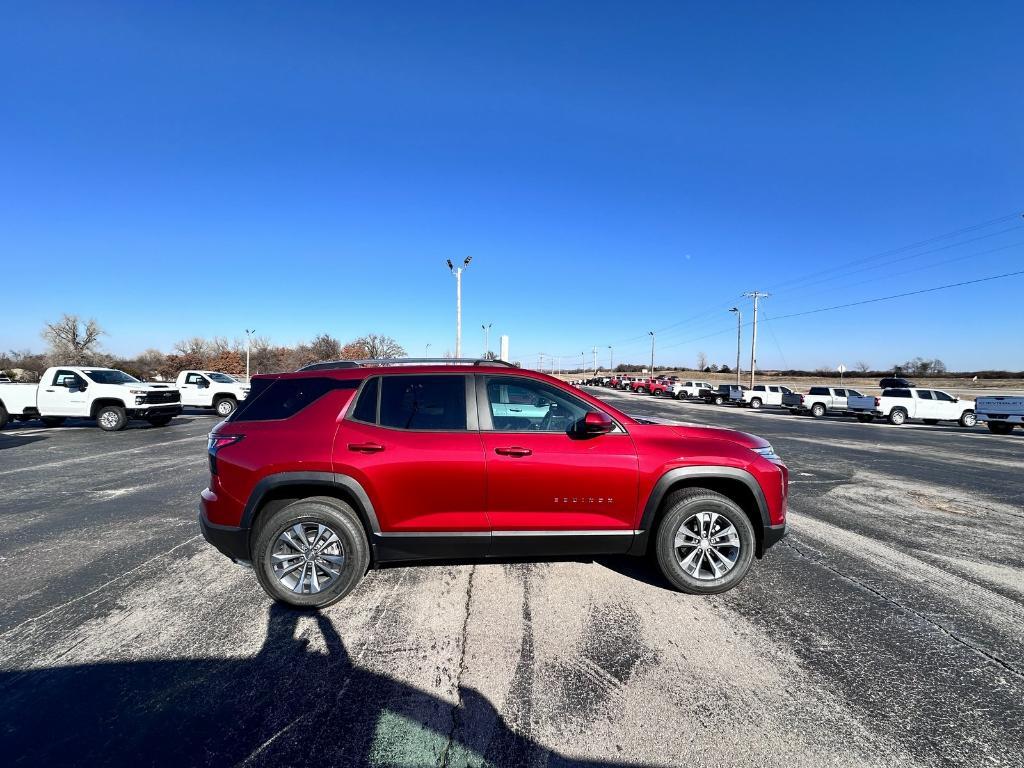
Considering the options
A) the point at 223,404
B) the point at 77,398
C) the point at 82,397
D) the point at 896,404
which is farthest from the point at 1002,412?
the point at 77,398

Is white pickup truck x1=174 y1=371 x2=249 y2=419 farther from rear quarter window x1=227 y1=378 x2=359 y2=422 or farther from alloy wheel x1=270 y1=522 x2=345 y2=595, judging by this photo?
alloy wheel x1=270 y1=522 x2=345 y2=595

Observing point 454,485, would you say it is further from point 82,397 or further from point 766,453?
point 82,397

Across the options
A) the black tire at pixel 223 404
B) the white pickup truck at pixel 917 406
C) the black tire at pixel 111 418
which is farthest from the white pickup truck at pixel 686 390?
the black tire at pixel 111 418

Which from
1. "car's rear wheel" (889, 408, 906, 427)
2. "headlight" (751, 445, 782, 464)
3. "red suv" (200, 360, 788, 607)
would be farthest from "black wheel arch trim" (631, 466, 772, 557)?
"car's rear wheel" (889, 408, 906, 427)

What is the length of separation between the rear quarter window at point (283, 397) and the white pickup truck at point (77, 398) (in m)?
13.1

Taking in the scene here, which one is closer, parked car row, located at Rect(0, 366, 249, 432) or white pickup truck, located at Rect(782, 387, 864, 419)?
parked car row, located at Rect(0, 366, 249, 432)

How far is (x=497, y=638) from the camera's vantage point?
9.42 feet

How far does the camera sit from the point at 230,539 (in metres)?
3.25

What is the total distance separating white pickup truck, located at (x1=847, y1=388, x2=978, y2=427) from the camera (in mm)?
21250

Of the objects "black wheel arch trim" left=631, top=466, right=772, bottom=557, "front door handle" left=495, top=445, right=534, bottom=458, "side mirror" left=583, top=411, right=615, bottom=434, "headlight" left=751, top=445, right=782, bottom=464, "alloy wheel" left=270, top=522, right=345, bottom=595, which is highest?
"side mirror" left=583, top=411, right=615, bottom=434

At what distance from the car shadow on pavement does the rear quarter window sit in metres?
1.61

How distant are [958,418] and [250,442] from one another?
95.9 feet

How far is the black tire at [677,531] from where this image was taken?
3.43m

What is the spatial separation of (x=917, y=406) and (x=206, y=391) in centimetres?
3223
